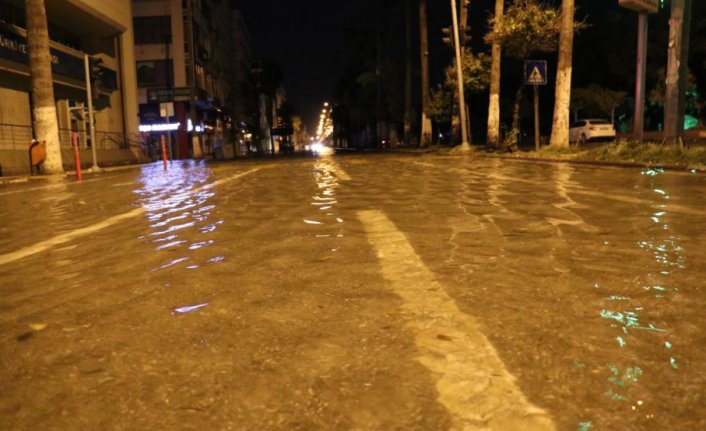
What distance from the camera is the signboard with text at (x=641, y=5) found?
16.4 meters

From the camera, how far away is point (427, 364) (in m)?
2.77

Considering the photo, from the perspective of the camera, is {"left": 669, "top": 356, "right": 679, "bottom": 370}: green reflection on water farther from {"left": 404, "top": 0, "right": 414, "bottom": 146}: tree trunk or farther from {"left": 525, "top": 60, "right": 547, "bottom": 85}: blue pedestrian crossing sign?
{"left": 404, "top": 0, "right": 414, "bottom": 146}: tree trunk

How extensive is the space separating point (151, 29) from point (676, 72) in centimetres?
4640

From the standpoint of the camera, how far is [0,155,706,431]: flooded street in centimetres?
237

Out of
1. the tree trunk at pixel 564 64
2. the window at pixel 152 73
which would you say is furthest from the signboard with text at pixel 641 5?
the window at pixel 152 73

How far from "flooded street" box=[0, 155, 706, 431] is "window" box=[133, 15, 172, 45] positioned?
164 ft

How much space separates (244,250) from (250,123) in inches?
3642

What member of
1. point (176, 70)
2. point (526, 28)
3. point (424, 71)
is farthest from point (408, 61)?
point (526, 28)

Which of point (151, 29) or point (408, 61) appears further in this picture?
point (151, 29)

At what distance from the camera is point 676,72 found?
16.3 metres

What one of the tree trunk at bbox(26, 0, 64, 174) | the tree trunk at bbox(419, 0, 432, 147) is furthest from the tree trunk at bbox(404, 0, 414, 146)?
the tree trunk at bbox(26, 0, 64, 174)

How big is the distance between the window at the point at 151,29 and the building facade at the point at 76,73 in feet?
49.1

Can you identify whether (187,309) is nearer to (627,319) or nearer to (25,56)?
(627,319)

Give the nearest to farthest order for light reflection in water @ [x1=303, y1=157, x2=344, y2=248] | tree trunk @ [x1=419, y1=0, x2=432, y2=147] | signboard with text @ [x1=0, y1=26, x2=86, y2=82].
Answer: light reflection in water @ [x1=303, y1=157, x2=344, y2=248], signboard with text @ [x1=0, y1=26, x2=86, y2=82], tree trunk @ [x1=419, y1=0, x2=432, y2=147]
